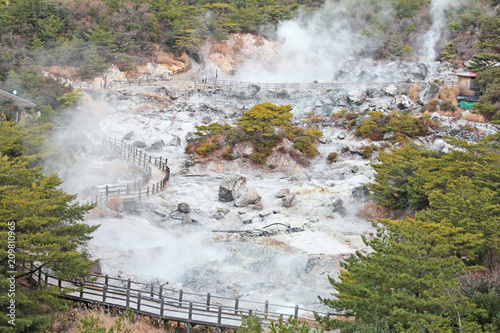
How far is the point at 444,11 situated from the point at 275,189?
171 ft

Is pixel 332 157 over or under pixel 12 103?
under

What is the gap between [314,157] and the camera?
3653 cm

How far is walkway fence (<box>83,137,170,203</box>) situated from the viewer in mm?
25062

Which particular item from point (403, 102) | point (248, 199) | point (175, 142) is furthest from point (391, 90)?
point (248, 199)

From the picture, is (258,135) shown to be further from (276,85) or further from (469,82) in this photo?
(469,82)

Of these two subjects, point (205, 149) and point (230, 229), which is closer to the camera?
point (230, 229)

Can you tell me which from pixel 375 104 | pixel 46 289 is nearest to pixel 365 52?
pixel 375 104

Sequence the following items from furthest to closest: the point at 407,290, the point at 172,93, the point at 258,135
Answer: the point at 172,93 < the point at 258,135 < the point at 407,290

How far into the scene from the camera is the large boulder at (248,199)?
26625mm

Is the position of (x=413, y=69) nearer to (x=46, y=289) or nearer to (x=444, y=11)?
(x=444, y=11)

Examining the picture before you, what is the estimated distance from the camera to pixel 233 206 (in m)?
26.6

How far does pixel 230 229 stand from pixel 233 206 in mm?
3368

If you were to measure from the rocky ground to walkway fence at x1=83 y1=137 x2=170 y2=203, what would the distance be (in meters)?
0.72

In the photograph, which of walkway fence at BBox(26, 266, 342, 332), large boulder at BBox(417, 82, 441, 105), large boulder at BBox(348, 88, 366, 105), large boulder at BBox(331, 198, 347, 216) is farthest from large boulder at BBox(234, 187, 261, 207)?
large boulder at BBox(417, 82, 441, 105)
